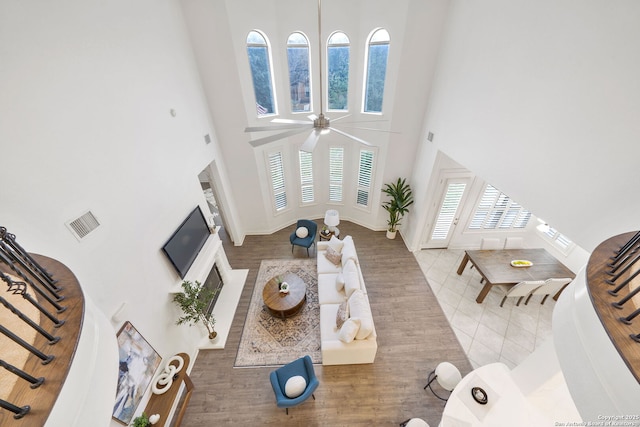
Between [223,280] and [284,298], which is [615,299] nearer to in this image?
[284,298]

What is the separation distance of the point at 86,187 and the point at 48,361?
2.21 metres

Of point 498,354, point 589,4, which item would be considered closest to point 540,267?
point 498,354

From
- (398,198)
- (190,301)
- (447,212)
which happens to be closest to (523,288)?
(447,212)

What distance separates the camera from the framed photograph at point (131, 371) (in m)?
2.92

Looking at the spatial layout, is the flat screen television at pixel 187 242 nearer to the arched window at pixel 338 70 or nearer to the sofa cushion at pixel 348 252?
the sofa cushion at pixel 348 252

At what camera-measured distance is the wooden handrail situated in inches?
47.1

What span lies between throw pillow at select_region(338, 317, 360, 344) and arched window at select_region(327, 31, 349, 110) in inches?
201

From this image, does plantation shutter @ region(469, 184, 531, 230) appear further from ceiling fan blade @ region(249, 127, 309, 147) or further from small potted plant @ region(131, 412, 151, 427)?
small potted plant @ region(131, 412, 151, 427)

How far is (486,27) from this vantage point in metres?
3.75

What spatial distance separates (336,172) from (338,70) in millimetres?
2650

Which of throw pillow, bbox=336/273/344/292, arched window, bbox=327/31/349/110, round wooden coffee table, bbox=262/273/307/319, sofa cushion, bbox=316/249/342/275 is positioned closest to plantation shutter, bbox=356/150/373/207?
arched window, bbox=327/31/349/110

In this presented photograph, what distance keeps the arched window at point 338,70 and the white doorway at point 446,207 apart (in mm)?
3146

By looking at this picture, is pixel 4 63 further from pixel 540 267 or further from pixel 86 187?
pixel 540 267

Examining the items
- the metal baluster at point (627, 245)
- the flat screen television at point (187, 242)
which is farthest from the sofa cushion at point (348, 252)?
the metal baluster at point (627, 245)
